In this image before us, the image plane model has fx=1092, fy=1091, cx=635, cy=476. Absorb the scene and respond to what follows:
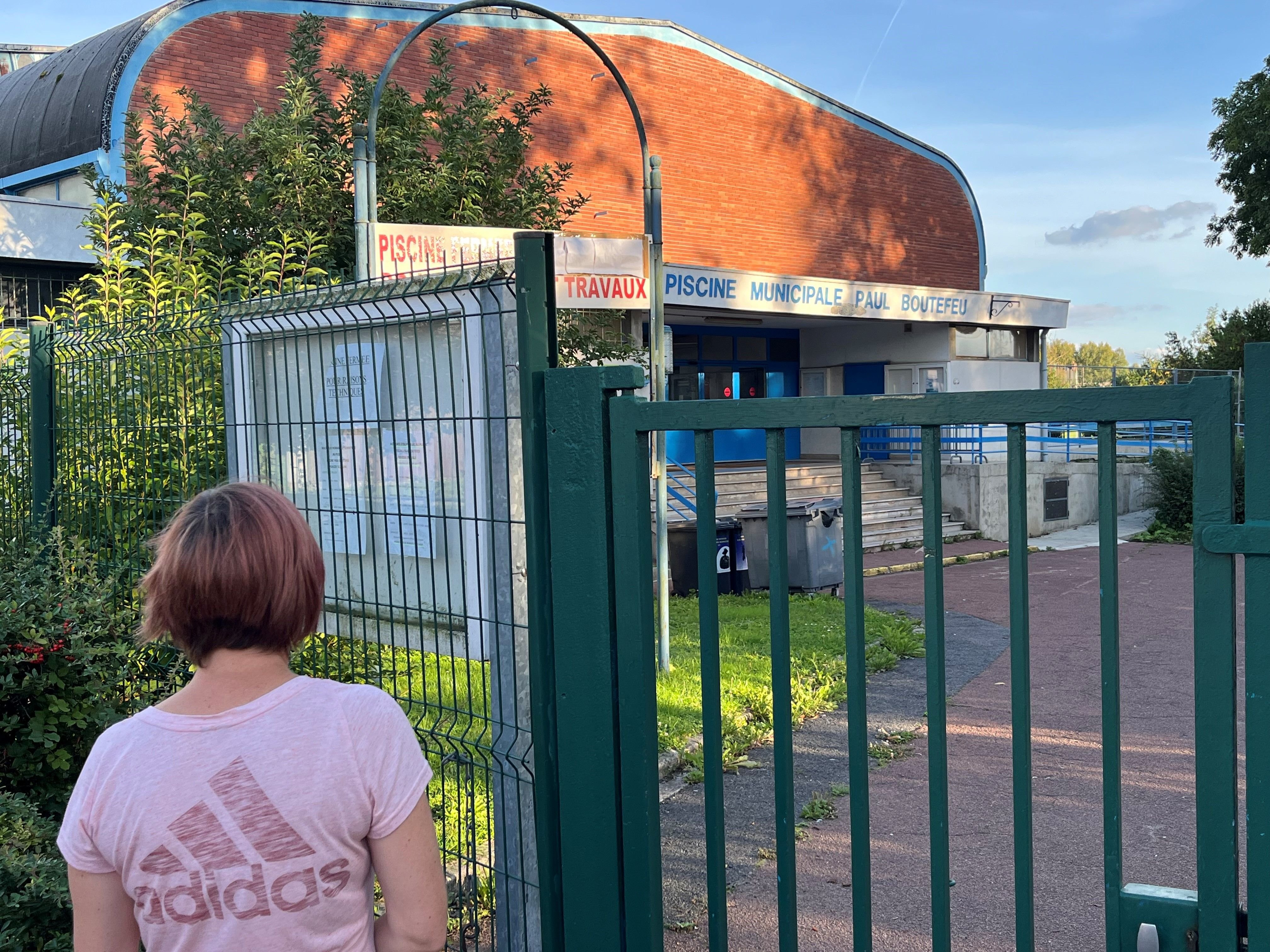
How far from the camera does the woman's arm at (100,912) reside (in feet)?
5.87

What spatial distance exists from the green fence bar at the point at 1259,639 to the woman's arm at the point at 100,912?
194 cm

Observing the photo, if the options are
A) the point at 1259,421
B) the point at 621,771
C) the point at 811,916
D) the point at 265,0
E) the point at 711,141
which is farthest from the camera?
the point at 711,141

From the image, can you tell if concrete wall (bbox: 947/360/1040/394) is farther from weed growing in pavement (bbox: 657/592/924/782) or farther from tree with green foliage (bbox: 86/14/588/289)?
tree with green foliage (bbox: 86/14/588/289)

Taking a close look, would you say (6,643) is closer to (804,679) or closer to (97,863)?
(97,863)

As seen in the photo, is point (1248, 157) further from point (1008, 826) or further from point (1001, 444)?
point (1008, 826)

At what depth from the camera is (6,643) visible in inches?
176

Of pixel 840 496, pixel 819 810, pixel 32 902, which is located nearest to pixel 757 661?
pixel 819 810

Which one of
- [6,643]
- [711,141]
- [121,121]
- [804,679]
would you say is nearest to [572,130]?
[711,141]

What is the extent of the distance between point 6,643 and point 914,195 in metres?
30.9

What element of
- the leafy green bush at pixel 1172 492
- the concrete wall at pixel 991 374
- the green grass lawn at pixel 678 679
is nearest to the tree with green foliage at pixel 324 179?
the green grass lawn at pixel 678 679

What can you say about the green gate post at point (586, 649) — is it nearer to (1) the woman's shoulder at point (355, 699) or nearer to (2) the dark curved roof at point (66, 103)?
(1) the woman's shoulder at point (355, 699)

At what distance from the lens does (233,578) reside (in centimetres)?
176

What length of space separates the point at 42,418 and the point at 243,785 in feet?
17.0

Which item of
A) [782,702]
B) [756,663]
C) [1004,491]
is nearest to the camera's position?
[782,702]
